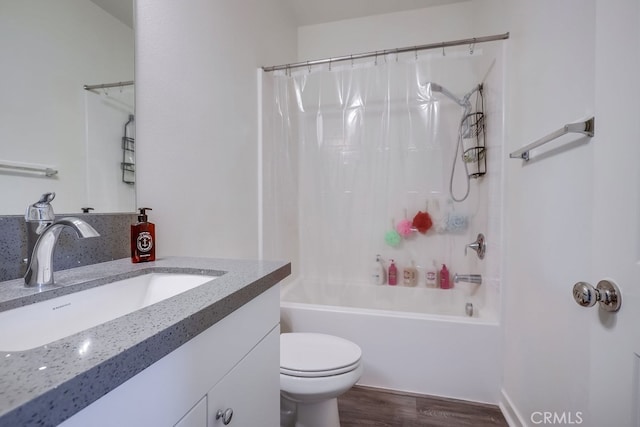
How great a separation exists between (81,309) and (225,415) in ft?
1.40

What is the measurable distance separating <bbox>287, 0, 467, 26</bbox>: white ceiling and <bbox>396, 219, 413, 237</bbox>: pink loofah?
1.69m

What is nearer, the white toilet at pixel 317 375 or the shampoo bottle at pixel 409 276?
the white toilet at pixel 317 375

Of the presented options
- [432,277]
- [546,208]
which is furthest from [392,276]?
[546,208]

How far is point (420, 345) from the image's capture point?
163 centimetres

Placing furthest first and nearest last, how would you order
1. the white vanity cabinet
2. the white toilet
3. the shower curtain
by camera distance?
the shower curtain → the white toilet → the white vanity cabinet

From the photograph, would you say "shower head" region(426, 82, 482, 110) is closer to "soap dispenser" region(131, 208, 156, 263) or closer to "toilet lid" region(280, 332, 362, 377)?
"toilet lid" region(280, 332, 362, 377)

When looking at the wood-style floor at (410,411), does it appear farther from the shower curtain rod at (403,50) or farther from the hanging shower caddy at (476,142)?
the shower curtain rod at (403,50)

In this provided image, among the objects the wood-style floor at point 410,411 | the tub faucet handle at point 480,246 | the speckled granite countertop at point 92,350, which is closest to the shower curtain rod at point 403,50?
the tub faucet handle at point 480,246

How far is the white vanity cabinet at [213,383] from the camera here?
40cm

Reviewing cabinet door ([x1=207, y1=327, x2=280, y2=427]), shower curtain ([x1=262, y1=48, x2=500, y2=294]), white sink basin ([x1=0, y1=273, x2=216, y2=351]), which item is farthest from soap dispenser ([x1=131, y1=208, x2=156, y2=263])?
shower curtain ([x1=262, y1=48, x2=500, y2=294])

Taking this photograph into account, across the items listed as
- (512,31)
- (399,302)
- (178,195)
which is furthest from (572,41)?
(399,302)

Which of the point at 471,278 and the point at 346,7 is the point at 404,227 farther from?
the point at 346,7

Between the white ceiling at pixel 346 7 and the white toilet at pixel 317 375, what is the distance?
7.90ft

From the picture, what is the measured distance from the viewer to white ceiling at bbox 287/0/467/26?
2.25 m
